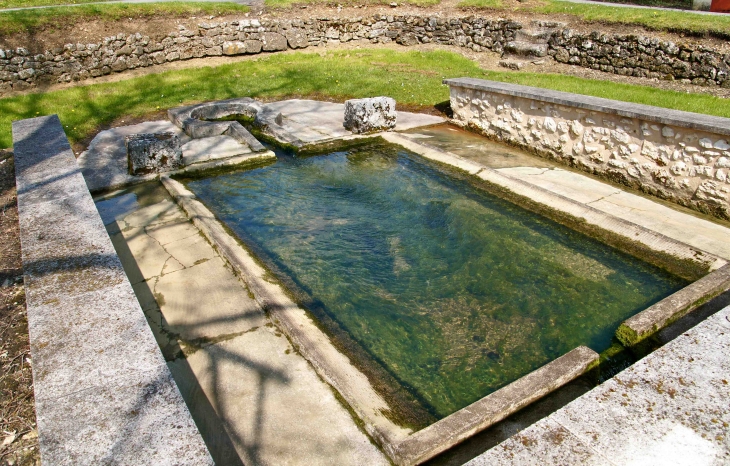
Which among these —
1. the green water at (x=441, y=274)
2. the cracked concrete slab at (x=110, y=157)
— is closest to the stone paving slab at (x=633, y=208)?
the green water at (x=441, y=274)

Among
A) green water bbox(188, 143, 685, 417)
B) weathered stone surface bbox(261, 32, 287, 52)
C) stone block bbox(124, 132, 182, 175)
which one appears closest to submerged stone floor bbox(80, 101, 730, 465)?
green water bbox(188, 143, 685, 417)

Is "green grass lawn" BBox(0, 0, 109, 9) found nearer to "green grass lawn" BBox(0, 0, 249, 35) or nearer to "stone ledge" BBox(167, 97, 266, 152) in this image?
"green grass lawn" BBox(0, 0, 249, 35)

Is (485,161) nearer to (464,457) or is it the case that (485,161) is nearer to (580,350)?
(580,350)

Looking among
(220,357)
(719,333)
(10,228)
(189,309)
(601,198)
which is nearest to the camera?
(719,333)

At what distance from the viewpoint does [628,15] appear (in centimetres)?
1115

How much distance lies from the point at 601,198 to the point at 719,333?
3237 millimetres

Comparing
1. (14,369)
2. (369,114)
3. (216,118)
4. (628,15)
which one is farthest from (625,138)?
(628,15)

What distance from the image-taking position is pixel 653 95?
28.2 feet

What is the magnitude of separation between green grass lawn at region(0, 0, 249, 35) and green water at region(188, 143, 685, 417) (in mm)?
8149

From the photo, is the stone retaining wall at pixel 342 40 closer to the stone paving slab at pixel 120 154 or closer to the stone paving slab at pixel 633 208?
the stone paving slab at pixel 120 154

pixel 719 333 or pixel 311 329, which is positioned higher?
pixel 719 333

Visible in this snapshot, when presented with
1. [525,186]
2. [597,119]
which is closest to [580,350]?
[525,186]

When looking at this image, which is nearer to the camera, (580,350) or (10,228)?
(580,350)

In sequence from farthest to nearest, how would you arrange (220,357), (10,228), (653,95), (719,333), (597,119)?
(653,95) → (597,119) → (10,228) → (220,357) → (719,333)
